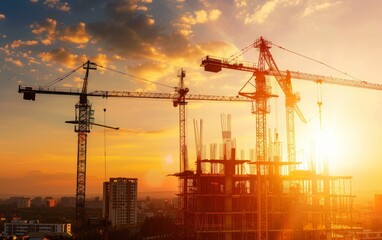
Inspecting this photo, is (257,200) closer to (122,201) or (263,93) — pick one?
(263,93)

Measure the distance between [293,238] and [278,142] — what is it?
51.1 ft

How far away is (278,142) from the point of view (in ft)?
226

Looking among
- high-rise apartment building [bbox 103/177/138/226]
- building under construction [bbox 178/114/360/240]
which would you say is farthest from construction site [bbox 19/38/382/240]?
high-rise apartment building [bbox 103/177/138/226]

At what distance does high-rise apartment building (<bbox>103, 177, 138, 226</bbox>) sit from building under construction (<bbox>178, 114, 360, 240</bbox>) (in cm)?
8262

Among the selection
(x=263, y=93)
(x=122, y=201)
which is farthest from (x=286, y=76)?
(x=122, y=201)

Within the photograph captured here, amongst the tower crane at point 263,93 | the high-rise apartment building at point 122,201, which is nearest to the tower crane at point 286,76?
the tower crane at point 263,93

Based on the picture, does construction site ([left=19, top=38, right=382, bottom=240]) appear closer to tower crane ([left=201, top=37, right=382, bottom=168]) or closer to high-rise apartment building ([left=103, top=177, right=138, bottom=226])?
tower crane ([left=201, top=37, right=382, bottom=168])

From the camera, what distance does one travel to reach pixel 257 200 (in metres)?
59.8

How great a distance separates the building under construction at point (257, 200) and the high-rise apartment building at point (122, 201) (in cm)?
8262

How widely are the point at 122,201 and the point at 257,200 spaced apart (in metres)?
96.4

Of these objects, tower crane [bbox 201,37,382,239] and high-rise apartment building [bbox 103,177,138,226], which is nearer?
tower crane [bbox 201,37,382,239]

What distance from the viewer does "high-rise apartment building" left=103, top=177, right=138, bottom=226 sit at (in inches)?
5694

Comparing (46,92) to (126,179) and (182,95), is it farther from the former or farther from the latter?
(126,179)

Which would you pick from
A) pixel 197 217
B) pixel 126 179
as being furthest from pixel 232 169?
pixel 126 179
